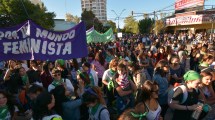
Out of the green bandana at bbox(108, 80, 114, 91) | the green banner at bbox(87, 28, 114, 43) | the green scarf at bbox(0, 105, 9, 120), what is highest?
the green banner at bbox(87, 28, 114, 43)

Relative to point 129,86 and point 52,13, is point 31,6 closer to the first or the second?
point 52,13

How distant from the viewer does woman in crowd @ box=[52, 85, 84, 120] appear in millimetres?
4020

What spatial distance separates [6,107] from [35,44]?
8.32ft

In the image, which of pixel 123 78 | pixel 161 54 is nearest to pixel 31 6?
pixel 161 54

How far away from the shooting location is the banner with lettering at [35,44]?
6137mm

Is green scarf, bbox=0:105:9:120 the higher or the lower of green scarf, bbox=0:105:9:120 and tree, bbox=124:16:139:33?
the lower

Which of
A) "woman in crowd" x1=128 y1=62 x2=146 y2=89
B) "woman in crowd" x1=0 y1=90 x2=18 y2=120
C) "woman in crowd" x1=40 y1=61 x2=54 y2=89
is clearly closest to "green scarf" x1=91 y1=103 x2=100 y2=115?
"woman in crowd" x1=0 y1=90 x2=18 y2=120

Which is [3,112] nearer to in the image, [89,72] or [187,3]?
[89,72]

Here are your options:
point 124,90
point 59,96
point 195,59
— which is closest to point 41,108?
point 59,96

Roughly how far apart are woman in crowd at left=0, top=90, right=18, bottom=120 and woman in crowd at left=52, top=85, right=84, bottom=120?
0.66 metres

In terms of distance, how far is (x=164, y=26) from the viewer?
5281cm

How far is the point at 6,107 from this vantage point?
384 cm

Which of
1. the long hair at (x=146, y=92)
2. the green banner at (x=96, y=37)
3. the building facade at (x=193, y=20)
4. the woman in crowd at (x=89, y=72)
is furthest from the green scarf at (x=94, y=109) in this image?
the building facade at (x=193, y=20)

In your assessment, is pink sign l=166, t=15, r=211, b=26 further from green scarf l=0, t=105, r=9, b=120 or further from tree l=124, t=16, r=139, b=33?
green scarf l=0, t=105, r=9, b=120
